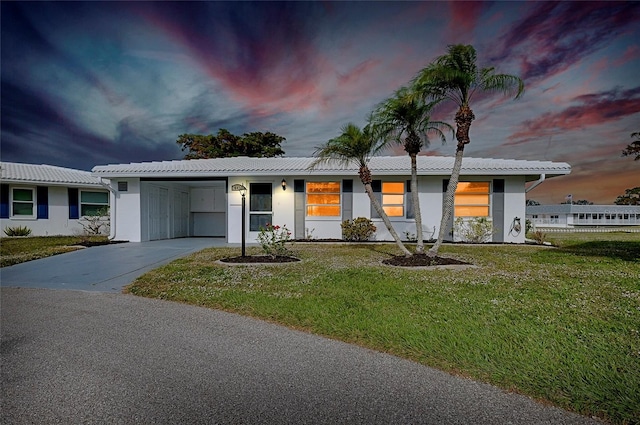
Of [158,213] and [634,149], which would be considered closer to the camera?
[158,213]

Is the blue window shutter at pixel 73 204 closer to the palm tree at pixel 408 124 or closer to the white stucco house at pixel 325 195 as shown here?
the white stucco house at pixel 325 195

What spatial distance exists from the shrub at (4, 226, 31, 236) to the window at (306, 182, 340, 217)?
13.6m

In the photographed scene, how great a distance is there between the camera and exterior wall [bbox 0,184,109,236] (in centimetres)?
1512

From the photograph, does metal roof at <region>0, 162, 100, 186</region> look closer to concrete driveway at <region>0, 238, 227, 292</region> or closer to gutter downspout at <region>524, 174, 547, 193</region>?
concrete driveway at <region>0, 238, 227, 292</region>

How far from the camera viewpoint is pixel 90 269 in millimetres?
7488

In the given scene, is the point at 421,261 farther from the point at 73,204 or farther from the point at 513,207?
the point at 73,204

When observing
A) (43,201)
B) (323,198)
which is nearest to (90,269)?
(323,198)

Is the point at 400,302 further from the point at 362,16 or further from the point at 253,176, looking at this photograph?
the point at 362,16

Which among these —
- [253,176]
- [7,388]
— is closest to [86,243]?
[253,176]

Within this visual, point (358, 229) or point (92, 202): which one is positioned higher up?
point (92, 202)

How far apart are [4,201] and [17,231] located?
1.56m

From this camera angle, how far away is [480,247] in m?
11.1

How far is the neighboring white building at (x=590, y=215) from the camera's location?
47281 millimetres

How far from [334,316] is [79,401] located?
2639 mm
